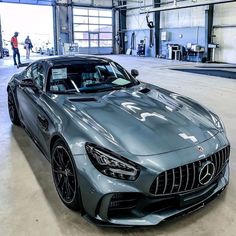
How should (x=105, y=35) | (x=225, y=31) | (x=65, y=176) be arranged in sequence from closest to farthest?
(x=65, y=176), (x=225, y=31), (x=105, y=35)

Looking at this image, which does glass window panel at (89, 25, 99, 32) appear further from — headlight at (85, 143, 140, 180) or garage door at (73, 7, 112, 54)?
headlight at (85, 143, 140, 180)

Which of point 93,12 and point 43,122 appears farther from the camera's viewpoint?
point 93,12

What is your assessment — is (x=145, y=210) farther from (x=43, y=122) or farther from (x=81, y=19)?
(x=81, y=19)

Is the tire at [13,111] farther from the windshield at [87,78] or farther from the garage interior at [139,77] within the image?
the windshield at [87,78]

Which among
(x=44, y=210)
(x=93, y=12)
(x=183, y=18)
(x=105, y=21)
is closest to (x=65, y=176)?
(x=44, y=210)

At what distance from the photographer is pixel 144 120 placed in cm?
220

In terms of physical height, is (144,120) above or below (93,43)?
below

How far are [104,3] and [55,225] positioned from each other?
22.4 m

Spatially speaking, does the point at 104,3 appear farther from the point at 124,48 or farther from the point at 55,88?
the point at 55,88

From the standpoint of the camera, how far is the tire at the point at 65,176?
6.55 ft

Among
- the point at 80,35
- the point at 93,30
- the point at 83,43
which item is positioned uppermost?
the point at 93,30

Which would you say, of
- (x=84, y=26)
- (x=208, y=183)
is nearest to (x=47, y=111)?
(x=208, y=183)

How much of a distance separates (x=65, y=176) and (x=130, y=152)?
0.61 metres

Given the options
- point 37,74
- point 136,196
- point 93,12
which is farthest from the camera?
point 93,12
